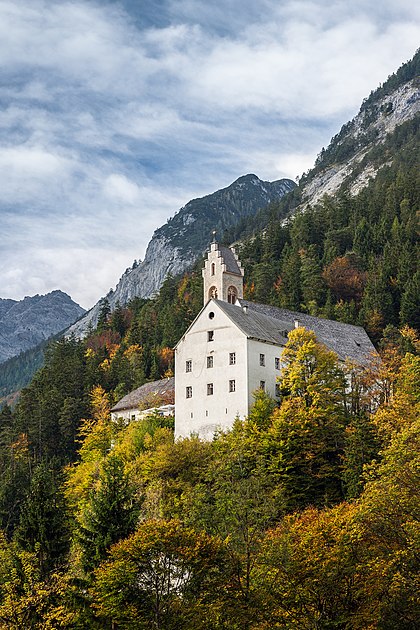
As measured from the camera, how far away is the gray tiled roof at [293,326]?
73812 mm

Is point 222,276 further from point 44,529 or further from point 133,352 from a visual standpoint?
point 44,529

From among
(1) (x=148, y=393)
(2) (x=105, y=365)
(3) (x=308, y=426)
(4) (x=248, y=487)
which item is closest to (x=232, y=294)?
(1) (x=148, y=393)

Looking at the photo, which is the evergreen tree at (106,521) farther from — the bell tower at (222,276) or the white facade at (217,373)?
the bell tower at (222,276)

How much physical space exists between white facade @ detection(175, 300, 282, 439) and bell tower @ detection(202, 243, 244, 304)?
16240 millimetres

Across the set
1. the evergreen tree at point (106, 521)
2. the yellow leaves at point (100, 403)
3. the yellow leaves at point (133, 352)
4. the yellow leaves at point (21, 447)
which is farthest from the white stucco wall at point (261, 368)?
the yellow leaves at point (133, 352)

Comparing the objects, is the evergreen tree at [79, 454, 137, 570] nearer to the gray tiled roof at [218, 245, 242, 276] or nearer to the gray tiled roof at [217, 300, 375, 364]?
the gray tiled roof at [217, 300, 375, 364]

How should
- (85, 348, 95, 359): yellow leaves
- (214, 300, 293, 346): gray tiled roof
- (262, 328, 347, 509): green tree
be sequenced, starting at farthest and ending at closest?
(85, 348, 95, 359): yellow leaves → (214, 300, 293, 346): gray tiled roof → (262, 328, 347, 509): green tree

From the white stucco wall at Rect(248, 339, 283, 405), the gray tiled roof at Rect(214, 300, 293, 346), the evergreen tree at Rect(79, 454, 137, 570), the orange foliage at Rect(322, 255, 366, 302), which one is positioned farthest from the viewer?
the orange foliage at Rect(322, 255, 366, 302)

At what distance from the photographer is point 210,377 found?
72.2m

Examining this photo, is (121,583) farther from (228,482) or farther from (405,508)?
(228,482)

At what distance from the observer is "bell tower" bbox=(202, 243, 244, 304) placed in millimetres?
91125

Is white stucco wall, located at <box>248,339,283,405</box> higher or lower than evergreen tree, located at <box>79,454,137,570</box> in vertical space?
higher

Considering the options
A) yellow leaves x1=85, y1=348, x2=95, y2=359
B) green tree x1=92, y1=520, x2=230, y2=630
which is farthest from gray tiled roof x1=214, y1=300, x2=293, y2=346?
yellow leaves x1=85, y1=348, x2=95, y2=359

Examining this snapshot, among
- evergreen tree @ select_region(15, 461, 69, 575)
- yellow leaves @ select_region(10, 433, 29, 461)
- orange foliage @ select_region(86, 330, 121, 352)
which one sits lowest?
evergreen tree @ select_region(15, 461, 69, 575)
